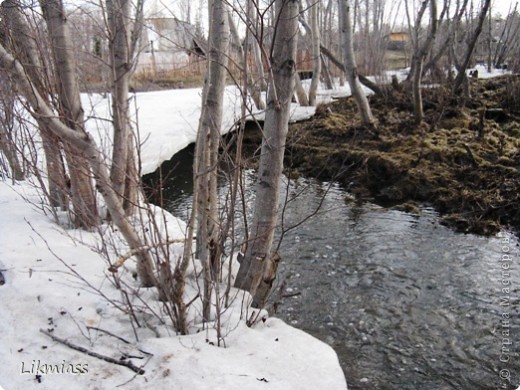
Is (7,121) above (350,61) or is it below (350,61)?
below

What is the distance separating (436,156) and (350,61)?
3.14 metres

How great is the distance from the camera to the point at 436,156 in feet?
23.8

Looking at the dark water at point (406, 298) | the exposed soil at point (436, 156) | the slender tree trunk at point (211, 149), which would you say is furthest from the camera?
the exposed soil at point (436, 156)

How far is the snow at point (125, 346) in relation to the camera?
2.30 m

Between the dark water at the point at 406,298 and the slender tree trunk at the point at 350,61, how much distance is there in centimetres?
416

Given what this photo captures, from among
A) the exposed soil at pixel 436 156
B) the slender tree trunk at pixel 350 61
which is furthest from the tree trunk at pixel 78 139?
the slender tree trunk at pixel 350 61

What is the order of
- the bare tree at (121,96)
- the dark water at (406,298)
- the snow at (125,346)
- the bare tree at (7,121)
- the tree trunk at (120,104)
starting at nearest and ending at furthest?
the snow at (125,346) → the tree trunk at (120,104) → the bare tree at (121,96) → the dark water at (406,298) → the bare tree at (7,121)

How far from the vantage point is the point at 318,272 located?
4.48 meters

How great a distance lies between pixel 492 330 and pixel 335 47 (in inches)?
857

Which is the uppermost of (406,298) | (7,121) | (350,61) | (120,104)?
(350,61)

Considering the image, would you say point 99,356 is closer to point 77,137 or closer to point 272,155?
point 77,137

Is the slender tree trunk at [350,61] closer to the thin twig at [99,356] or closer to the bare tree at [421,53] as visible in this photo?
the bare tree at [421,53]

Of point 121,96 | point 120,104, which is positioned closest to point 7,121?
point 121,96

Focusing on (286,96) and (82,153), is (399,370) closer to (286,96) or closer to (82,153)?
(286,96)
